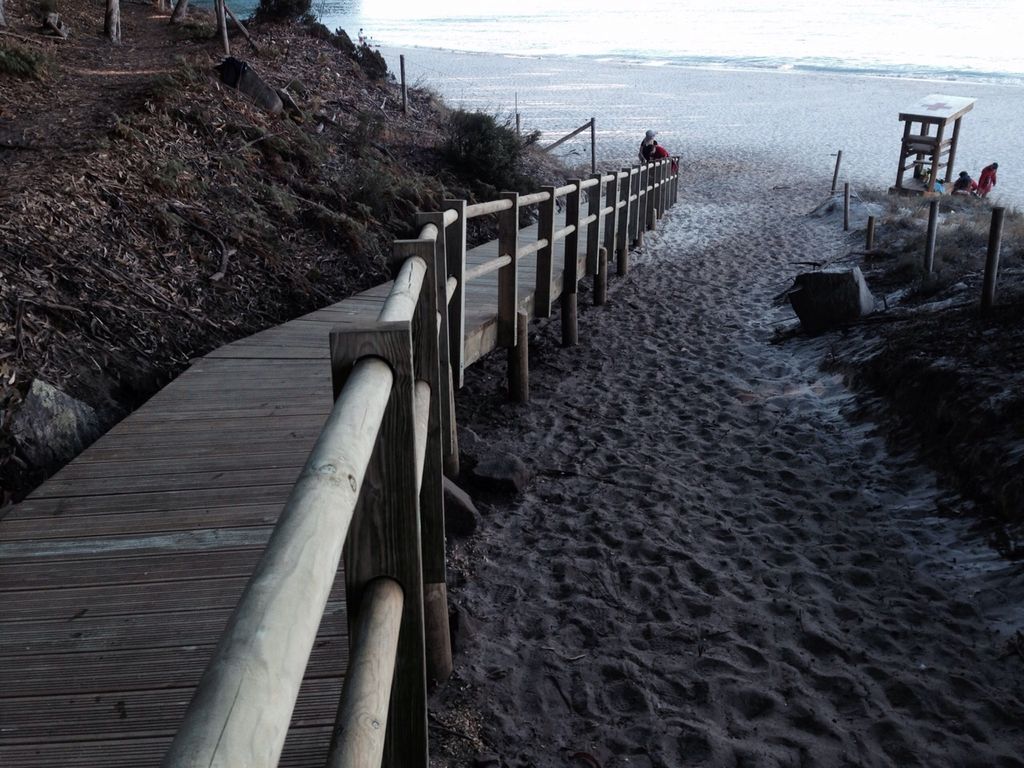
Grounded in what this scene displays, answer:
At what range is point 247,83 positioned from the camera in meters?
9.98

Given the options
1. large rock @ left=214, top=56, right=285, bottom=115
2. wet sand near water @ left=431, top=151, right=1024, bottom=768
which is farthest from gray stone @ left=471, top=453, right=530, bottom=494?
large rock @ left=214, top=56, right=285, bottom=115

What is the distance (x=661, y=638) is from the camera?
4.05 meters

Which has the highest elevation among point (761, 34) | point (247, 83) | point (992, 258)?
point (761, 34)

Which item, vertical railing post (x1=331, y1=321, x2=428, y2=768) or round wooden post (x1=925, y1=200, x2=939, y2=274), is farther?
round wooden post (x1=925, y1=200, x2=939, y2=274)

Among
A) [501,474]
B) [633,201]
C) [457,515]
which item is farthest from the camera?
[633,201]

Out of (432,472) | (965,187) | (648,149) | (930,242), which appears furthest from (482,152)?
(965,187)

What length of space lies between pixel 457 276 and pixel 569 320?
Result: 3791 millimetres

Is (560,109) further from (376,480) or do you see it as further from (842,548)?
(376,480)

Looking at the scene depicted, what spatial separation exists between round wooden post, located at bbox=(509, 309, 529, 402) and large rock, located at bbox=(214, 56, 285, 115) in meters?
5.16

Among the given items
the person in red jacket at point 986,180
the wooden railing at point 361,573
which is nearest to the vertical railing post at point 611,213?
the wooden railing at point 361,573

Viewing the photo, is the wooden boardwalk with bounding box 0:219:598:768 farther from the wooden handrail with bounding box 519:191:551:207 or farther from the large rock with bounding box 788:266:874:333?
the large rock with bounding box 788:266:874:333

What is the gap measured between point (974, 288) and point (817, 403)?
251 centimetres

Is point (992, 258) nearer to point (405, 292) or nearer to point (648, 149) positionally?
point (405, 292)

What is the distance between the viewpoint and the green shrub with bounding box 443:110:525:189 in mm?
13274
